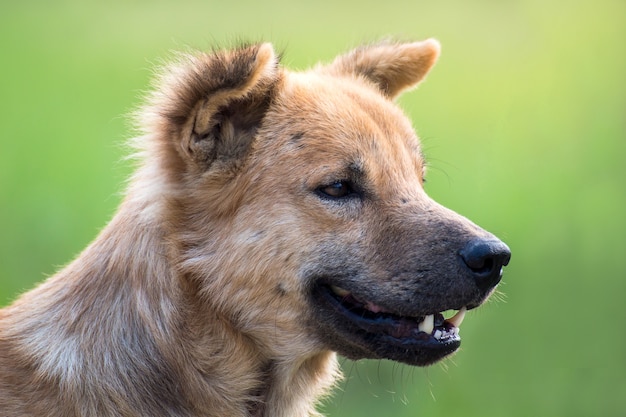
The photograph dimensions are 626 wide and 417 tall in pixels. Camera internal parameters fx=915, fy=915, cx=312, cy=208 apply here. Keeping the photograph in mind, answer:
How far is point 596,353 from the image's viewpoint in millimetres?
8094

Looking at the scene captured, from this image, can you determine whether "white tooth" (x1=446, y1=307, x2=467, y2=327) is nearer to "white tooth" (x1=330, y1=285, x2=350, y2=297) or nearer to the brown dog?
the brown dog

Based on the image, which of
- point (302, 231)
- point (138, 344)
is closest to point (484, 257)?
point (302, 231)

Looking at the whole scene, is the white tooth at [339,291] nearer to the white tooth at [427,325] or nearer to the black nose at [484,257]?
the white tooth at [427,325]

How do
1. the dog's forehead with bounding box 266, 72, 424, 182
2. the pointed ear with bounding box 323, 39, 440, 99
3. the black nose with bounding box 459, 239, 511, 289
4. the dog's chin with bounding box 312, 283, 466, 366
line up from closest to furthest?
the black nose with bounding box 459, 239, 511, 289
the dog's chin with bounding box 312, 283, 466, 366
the dog's forehead with bounding box 266, 72, 424, 182
the pointed ear with bounding box 323, 39, 440, 99

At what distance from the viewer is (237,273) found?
416 centimetres

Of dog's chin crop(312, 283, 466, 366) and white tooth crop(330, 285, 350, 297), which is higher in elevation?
white tooth crop(330, 285, 350, 297)

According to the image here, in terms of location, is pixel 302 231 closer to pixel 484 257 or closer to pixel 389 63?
pixel 484 257

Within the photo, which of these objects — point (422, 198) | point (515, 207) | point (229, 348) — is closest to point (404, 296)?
point (422, 198)

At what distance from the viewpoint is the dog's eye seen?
420cm

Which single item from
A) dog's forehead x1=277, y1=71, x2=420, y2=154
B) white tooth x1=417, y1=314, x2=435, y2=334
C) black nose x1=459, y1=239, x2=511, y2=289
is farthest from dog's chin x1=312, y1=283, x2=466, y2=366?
dog's forehead x1=277, y1=71, x2=420, y2=154

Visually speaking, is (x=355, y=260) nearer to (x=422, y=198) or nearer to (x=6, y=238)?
(x=422, y=198)

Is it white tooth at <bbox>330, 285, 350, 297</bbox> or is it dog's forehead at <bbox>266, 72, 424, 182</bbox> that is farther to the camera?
dog's forehead at <bbox>266, 72, 424, 182</bbox>

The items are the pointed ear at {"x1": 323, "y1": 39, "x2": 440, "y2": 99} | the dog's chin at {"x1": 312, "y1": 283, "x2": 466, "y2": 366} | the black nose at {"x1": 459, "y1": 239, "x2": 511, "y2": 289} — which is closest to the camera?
the black nose at {"x1": 459, "y1": 239, "x2": 511, "y2": 289}

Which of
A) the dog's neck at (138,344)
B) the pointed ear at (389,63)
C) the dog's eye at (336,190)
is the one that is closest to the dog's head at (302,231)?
the dog's eye at (336,190)
